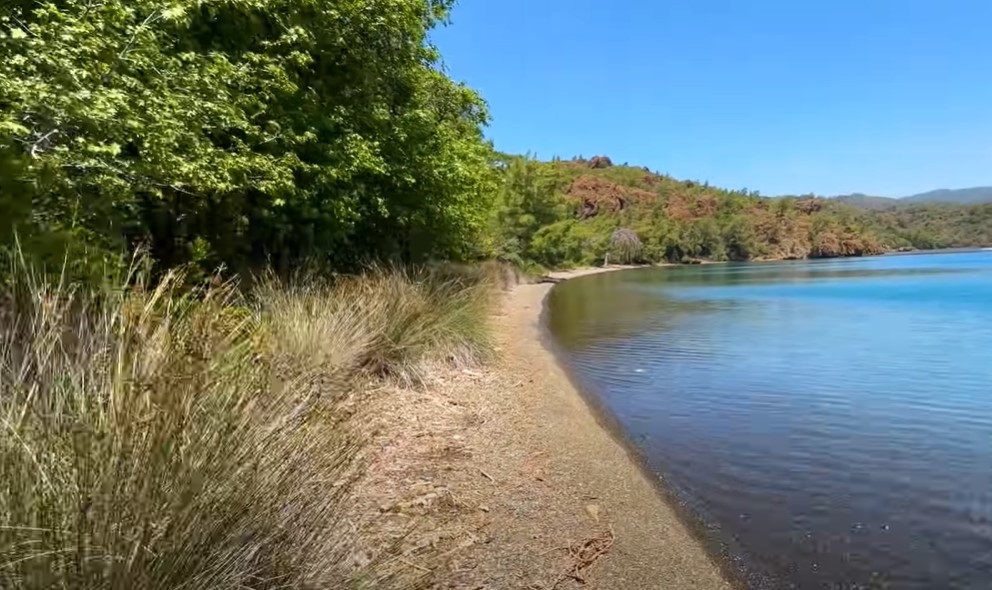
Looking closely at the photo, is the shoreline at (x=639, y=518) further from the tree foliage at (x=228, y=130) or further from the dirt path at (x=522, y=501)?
the tree foliage at (x=228, y=130)

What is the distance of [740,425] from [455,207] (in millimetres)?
8856

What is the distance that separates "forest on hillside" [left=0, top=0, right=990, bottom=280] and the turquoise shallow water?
16.6ft

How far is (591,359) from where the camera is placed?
1417 centimetres

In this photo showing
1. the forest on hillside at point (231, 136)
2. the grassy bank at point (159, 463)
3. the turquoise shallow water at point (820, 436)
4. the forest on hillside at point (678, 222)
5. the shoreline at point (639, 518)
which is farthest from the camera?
the forest on hillside at point (678, 222)

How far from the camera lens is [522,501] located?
503cm

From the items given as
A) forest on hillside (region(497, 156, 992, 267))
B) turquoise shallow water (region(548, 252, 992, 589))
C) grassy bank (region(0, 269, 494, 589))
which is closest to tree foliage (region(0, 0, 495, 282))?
grassy bank (region(0, 269, 494, 589))

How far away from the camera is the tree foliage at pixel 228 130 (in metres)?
4.50

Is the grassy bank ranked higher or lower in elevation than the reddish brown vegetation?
lower

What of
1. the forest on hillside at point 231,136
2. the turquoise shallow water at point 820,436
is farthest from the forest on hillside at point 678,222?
the forest on hillside at point 231,136

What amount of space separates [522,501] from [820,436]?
Answer: 4.85m

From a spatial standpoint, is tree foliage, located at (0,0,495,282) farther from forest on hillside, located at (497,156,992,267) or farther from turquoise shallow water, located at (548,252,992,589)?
forest on hillside, located at (497,156,992,267)

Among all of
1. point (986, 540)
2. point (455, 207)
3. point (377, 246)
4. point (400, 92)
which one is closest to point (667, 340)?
point (455, 207)

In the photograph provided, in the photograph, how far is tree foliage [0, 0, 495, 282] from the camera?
14.8 feet

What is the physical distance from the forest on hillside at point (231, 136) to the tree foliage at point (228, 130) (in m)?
0.03
